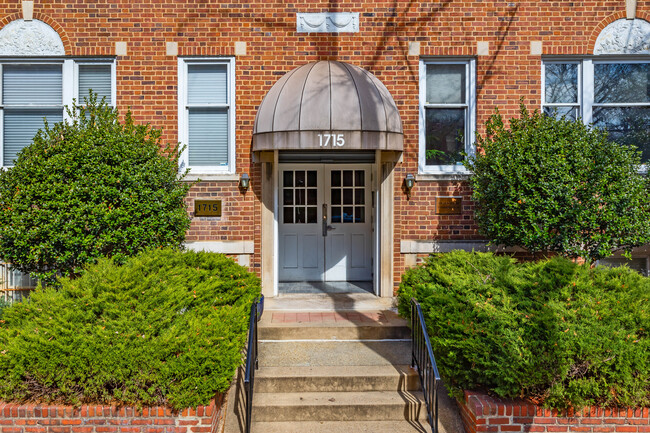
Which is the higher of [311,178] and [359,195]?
[311,178]

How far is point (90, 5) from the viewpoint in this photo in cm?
845

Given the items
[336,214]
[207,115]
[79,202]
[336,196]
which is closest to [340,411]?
[79,202]

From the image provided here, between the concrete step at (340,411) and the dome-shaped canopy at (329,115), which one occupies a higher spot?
the dome-shaped canopy at (329,115)

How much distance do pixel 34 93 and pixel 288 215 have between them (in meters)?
4.97

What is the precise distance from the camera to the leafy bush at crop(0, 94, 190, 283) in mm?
6500

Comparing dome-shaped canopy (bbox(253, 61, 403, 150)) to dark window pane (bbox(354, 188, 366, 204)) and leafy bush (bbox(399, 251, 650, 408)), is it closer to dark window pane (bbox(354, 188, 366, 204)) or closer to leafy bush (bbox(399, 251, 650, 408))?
dark window pane (bbox(354, 188, 366, 204))

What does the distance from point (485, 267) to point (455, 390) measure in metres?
1.76

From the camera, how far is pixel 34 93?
866cm

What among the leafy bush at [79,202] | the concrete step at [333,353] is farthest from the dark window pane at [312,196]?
the concrete step at [333,353]

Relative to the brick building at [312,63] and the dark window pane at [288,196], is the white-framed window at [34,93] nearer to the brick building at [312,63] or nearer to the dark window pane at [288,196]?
the brick building at [312,63]

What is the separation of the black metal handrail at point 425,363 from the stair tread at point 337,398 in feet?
0.69

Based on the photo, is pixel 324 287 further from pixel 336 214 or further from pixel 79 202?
pixel 79 202

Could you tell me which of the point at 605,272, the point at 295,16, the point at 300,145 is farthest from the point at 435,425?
the point at 295,16

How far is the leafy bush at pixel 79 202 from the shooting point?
21.3ft
